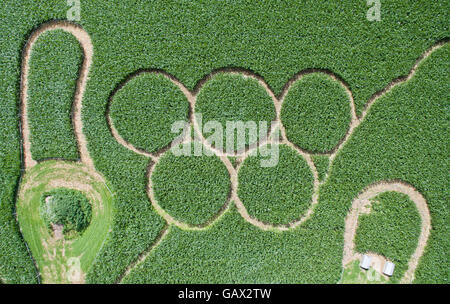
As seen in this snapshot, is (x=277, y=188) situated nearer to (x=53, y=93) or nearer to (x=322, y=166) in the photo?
(x=322, y=166)

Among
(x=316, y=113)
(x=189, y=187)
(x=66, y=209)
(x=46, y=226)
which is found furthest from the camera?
(x=316, y=113)

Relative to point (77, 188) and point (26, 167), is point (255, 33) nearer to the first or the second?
point (77, 188)

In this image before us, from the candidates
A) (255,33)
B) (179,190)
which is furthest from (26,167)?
(255,33)

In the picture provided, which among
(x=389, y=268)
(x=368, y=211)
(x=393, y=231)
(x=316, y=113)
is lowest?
(x=389, y=268)

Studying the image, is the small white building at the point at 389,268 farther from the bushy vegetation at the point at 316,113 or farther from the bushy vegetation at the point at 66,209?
the bushy vegetation at the point at 66,209

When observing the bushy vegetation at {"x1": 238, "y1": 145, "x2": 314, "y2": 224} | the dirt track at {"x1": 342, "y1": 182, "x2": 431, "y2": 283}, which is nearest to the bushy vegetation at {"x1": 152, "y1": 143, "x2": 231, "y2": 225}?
the bushy vegetation at {"x1": 238, "y1": 145, "x2": 314, "y2": 224}

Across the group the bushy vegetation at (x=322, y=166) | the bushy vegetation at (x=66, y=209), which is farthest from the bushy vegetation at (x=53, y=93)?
the bushy vegetation at (x=322, y=166)

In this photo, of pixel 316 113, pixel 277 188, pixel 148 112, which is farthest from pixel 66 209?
pixel 316 113
